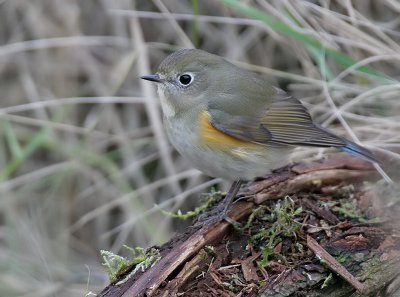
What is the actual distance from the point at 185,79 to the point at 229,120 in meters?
0.37

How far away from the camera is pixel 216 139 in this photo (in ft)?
10.5

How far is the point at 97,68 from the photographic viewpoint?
203 inches

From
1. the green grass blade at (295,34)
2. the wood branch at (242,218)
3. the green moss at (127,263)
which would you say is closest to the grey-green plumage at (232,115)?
the wood branch at (242,218)

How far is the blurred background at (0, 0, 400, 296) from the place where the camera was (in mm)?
4148

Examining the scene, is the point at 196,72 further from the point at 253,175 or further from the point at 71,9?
the point at 71,9

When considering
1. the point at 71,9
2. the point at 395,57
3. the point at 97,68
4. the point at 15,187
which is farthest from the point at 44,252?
the point at 395,57

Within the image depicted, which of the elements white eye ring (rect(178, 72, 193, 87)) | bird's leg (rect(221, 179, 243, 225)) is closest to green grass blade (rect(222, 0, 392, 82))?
white eye ring (rect(178, 72, 193, 87))

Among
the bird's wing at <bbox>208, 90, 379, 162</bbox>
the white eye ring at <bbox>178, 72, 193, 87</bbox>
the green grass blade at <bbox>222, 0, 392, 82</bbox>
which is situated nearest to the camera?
the bird's wing at <bbox>208, 90, 379, 162</bbox>

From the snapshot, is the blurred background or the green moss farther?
the blurred background

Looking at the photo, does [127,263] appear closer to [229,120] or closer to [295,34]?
[229,120]

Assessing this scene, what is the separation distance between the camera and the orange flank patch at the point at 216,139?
3182 mm

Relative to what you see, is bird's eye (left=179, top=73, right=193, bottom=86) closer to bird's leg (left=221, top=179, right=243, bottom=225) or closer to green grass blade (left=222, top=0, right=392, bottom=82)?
green grass blade (left=222, top=0, right=392, bottom=82)

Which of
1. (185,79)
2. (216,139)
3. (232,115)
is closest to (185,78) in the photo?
(185,79)

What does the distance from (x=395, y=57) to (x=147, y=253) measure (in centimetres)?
196
